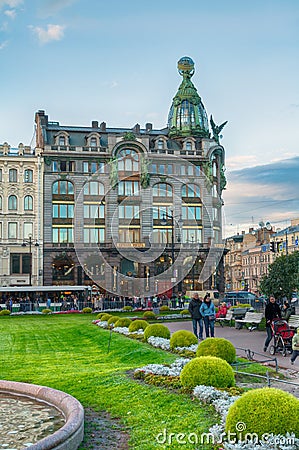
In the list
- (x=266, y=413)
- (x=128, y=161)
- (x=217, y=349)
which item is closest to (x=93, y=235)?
(x=128, y=161)

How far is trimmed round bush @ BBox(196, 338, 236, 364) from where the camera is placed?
1470 centimetres

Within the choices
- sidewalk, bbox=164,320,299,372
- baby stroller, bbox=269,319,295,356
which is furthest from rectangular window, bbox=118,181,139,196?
baby stroller, bbox=269,319,295,356

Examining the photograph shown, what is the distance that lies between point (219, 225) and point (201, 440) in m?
70.2

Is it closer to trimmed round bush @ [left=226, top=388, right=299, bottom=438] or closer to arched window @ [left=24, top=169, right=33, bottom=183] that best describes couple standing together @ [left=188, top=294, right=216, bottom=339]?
trimmed round bush @ [left=226, top=388, right=299, bottom=438]

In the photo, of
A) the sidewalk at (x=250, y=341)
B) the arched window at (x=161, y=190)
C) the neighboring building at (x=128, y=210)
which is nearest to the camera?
the sidewalk at (x=250, y=341)

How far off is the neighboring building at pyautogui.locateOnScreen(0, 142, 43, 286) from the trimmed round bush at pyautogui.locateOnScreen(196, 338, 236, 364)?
5775 cm

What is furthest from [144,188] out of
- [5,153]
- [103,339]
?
[103,339]

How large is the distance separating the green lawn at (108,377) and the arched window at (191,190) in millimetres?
49253

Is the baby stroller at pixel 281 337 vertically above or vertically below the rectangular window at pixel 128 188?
below

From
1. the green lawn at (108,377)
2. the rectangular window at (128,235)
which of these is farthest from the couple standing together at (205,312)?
the rectangular window at (128,235)

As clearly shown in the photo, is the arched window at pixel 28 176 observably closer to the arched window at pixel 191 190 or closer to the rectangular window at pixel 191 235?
the arched window at pixel 191 190

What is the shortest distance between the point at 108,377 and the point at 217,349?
2806 millimetres

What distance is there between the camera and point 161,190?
75500mm

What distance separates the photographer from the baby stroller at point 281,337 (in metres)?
18.3
